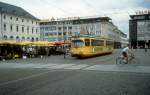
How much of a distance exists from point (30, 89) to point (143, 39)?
435 ft

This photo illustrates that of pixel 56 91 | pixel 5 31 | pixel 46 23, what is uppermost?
pixel 46 23

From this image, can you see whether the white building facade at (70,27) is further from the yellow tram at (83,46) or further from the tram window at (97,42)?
the yellow tram at (83,46)

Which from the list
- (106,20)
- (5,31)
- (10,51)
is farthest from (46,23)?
(10,51)

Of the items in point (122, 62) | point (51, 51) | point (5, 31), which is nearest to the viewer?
point (122, 62)

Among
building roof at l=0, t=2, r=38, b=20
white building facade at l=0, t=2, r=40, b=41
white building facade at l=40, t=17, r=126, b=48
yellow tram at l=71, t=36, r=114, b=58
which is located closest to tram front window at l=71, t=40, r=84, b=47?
yellow tram at l=71, t=36, r=114, b=58

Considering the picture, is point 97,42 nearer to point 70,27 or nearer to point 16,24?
point 16,24

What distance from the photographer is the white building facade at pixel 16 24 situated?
7588 centimetres

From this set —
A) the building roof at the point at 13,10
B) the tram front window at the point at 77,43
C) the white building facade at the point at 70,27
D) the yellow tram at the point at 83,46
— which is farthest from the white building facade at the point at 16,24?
the tram front window at the point at 77,43

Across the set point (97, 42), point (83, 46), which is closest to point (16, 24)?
point (97, 42)

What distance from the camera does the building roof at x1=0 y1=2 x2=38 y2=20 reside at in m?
78.1

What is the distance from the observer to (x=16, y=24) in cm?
8181

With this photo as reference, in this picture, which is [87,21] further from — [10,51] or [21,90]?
[21,90]

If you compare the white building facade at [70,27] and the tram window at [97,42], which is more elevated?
the white building facade at [70,27]

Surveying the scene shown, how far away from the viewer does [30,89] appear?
34.0ft
